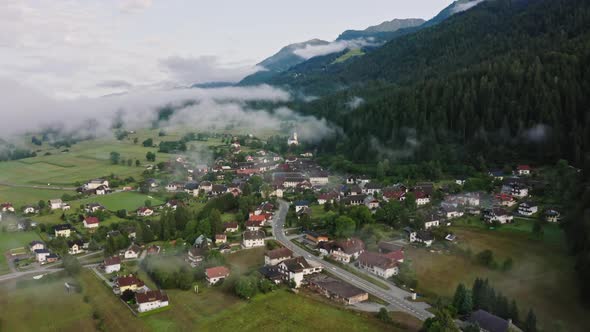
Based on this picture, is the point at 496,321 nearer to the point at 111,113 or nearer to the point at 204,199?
the point at 204,199

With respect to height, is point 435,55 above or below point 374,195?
above

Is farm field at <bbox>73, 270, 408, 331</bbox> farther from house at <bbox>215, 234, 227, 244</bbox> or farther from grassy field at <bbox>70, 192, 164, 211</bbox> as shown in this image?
grassy field at <bbox>70, 192, 164, 211</bbox>

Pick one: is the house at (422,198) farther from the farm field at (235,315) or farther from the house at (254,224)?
the farm field at (235,315)

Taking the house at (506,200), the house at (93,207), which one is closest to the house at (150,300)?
the house at (93,207)

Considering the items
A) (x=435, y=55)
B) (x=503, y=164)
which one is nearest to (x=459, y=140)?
(x=503, y=164)

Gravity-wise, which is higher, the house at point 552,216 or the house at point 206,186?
the house at point 206,186

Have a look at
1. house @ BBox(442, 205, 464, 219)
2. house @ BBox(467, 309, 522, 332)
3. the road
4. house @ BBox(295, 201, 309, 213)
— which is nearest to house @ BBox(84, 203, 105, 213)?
house @ BBox(295, 201, 309, 213)

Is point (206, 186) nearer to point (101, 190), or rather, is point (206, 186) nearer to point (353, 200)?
point (101, 190)
